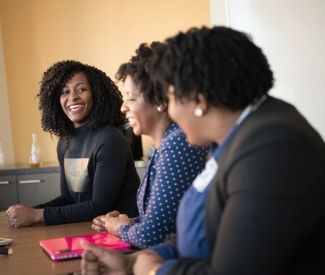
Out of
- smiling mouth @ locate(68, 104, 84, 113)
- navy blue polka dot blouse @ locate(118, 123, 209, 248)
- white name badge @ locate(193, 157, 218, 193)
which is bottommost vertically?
navy blue polka dot blouse @ locate(118, 123, 209, 248)

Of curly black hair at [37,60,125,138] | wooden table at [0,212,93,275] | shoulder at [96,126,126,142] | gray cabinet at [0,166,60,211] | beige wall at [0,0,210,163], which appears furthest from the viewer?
beige wall at [0,0,210,163]

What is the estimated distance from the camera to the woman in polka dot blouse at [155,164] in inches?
50.6

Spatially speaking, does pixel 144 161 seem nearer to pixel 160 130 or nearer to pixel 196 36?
pixel 160 130

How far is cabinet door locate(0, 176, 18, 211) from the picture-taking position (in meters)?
3.76

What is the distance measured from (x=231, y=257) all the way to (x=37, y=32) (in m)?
3.82

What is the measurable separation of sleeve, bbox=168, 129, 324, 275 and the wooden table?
20.8 inches

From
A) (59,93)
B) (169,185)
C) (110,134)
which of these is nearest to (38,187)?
(59,93)

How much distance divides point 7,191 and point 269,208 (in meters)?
3.32

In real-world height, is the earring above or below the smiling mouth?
Result: above

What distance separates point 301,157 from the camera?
2.69 ft

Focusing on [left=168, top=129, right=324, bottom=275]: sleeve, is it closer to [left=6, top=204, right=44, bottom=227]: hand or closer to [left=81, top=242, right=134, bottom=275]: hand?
[left=81, top=242, right=134, bottom=275]: hand

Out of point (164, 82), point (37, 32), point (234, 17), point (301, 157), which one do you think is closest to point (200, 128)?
point (164, 82)

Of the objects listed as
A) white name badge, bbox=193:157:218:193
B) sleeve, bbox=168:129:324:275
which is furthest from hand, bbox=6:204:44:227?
sleeve, bbox=168:129:324:275

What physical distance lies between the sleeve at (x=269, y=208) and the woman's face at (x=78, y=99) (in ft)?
4.63
